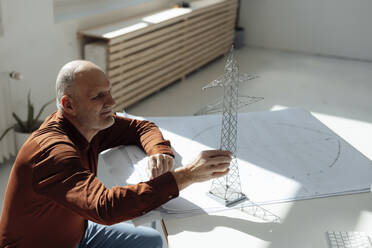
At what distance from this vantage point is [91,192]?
1.40 meters

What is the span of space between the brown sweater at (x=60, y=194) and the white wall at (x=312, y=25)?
214 inches

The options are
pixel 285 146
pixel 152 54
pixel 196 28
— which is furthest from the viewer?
pixel 196 28

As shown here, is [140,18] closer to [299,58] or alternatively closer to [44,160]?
[299,58]

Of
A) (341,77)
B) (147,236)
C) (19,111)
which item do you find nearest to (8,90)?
(19,111)

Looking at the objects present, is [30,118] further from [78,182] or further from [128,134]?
[78,182]

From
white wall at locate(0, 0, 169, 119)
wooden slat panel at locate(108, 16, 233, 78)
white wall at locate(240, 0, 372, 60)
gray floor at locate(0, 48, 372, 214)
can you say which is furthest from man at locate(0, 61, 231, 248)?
white wall at locate(240, 0, 372, 60)

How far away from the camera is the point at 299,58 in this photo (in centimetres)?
647

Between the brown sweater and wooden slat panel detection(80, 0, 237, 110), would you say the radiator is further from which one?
the brown sweater

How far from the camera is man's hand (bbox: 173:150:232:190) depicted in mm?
1512

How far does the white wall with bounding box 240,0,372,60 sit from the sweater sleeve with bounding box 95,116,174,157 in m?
5.10

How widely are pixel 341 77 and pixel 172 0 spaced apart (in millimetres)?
2232

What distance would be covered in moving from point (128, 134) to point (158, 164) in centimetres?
34

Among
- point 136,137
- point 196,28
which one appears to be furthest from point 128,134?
point 196,28

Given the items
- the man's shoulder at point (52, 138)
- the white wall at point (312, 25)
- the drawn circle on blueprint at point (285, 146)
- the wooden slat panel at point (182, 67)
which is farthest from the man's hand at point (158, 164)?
the white wall at point (312, 25)
